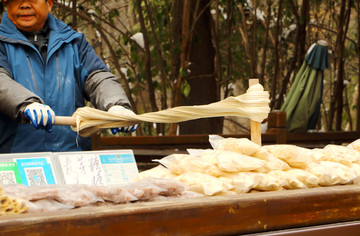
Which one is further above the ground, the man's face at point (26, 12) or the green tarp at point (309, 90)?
the man's face at point (26, 12)

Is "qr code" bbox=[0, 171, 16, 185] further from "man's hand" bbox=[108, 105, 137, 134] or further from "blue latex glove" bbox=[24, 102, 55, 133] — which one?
"man's hand" bbox=[108, 105, 137, 134]

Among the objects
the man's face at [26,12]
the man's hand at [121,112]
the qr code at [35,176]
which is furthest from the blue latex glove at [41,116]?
the man's face at [26,12]

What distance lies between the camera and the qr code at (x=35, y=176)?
178 cm

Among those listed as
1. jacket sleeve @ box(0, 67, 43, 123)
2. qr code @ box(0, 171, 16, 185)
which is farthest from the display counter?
jacket sleeve @ box(0, 67, 43, 123)

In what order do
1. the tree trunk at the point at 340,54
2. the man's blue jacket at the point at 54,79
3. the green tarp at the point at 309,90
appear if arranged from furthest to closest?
the tree trunk at the point at 340,54, the green tarp at the point at 309,90, the man's blue jacket at the point at 54,79

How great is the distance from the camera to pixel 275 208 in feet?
5.33

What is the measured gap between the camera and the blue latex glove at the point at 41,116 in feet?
7.37

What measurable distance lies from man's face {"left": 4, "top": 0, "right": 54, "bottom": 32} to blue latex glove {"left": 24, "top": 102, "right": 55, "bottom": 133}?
834 millimetres

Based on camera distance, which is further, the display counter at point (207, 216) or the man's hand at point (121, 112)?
the man's hand at point (121, 112)

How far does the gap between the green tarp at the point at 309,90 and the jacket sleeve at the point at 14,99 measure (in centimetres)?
496

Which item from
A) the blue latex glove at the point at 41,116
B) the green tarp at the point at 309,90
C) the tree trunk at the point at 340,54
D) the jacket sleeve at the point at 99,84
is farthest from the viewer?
the tree trunk at the point at 340,54

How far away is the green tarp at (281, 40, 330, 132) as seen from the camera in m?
7.15

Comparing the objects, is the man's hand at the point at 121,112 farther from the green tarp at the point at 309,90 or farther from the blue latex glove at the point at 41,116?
the green tarp at the point at 309,90

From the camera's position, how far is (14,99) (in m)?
2.48
